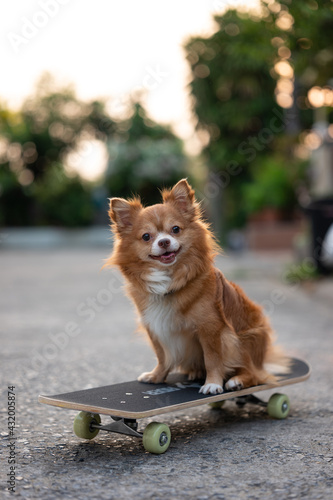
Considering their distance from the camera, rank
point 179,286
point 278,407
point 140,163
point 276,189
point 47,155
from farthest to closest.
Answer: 1. point 47,155
2. point 140,163
3. point 276,189
4. point 278,407
5. point 179,286

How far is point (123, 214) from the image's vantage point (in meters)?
3.53

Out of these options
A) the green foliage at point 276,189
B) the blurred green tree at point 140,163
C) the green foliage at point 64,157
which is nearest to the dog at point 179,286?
the green foliage at point 276,189

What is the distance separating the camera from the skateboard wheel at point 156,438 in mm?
3104

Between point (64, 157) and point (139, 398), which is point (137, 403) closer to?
point (139, 398)

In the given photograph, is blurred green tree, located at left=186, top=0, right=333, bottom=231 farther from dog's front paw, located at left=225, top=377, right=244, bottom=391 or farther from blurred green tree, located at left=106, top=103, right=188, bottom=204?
dog's front paw, located at left=225, top=377, right=244, bottom=391

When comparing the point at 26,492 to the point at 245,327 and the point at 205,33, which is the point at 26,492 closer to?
the point at 245,327

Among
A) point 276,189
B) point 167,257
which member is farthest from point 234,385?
point 276,189

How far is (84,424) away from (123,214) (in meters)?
1.12

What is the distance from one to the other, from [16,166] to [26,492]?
2990 centimetres

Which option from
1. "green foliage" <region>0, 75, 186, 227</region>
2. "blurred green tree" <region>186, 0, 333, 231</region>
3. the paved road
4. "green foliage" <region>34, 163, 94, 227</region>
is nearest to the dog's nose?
the paved road

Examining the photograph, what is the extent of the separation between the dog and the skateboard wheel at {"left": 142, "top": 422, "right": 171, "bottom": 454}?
0.39 m

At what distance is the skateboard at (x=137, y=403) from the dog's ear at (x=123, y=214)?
2.87 ft

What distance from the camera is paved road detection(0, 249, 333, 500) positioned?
2.71 metres

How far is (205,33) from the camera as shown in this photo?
26.2 meters
